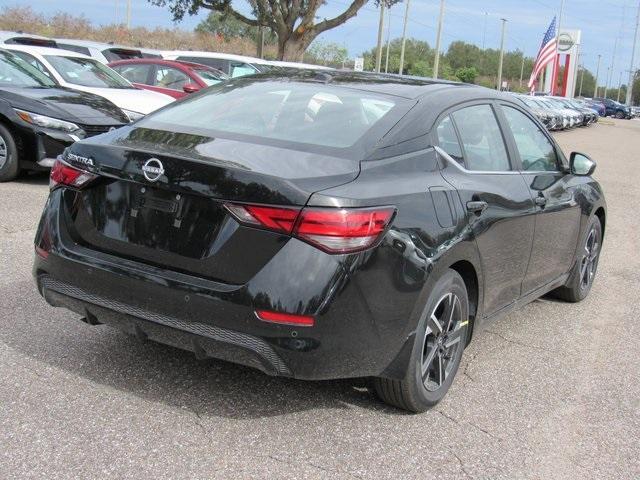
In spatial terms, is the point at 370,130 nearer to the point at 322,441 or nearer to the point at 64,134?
the point at 322,441

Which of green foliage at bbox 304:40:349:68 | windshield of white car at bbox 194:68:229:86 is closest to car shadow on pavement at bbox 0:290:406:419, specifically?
windshield of white car at bbox 194:68:229:86

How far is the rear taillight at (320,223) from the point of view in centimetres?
315

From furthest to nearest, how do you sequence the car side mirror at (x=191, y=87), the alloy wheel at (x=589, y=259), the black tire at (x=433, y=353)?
1. the car side mirror at (x=191, y=87)
2. the alloy wheel at (x=589, y=259)
3. the black tire at (x=433, y=353)

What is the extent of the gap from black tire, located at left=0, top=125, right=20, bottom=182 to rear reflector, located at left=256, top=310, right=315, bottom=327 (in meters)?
6.74

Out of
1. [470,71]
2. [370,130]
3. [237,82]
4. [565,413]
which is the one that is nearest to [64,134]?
[237,82]

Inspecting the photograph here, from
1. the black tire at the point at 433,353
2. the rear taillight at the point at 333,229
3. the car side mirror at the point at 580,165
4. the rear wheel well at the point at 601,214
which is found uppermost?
the car side mirror at the point at 580,165

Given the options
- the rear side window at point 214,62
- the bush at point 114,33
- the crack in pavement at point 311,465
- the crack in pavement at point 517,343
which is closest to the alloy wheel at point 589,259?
the crack in pavement at point 517,343

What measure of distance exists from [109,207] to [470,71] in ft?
330

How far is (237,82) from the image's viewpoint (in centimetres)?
463

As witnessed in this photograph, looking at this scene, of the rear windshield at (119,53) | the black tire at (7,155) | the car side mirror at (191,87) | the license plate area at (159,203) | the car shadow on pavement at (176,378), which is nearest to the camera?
the license plate area at (159,203)

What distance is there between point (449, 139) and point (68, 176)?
6.44 feet

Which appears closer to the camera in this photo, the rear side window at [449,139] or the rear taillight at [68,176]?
the rear taillight at [68,176]

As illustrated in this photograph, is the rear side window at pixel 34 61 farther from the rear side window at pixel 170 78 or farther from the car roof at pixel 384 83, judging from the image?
the car roof at pixel 384 83

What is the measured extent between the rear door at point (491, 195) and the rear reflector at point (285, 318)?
1172mm
